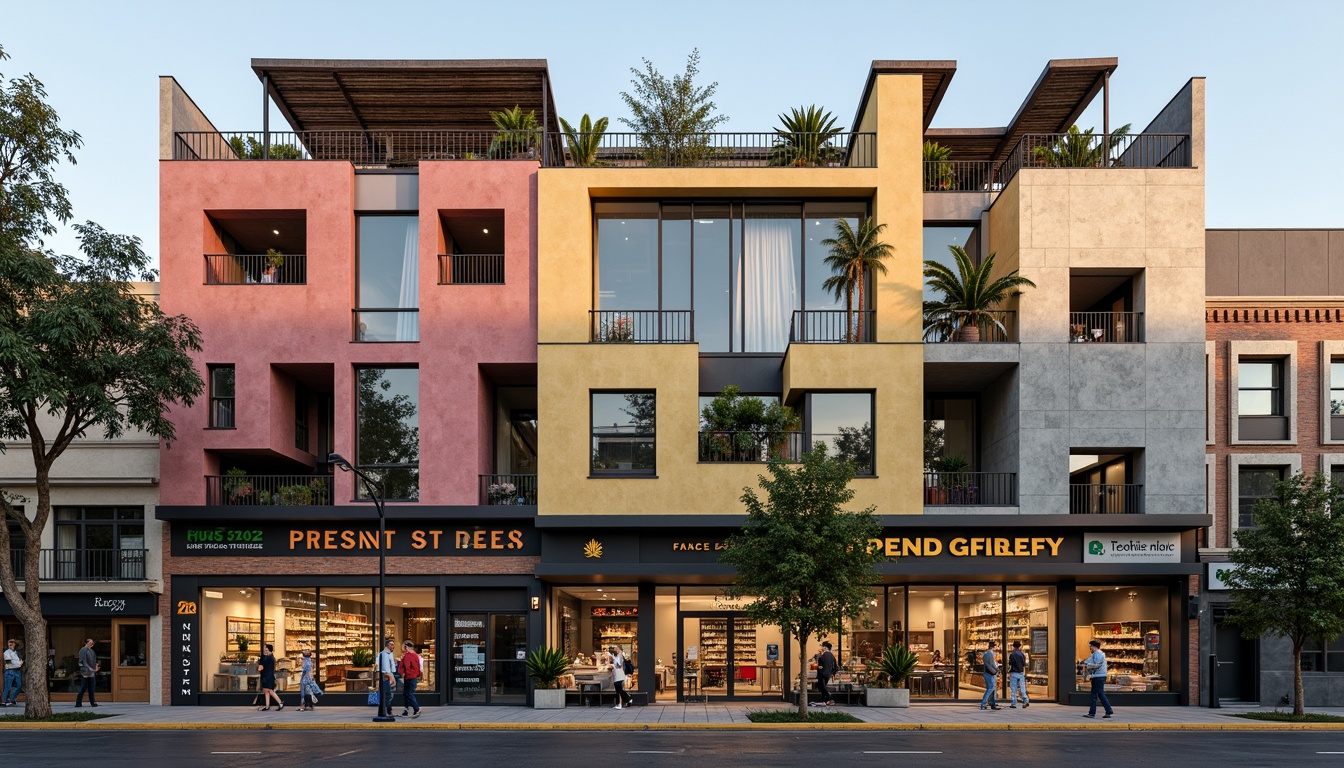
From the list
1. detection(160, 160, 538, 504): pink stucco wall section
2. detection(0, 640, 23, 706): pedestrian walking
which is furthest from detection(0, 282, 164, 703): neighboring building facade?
detection(160, 160, 538, 504): pink stucco wall section

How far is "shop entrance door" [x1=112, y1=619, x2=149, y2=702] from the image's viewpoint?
89.3ft

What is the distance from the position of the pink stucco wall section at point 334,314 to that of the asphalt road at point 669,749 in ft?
26.7

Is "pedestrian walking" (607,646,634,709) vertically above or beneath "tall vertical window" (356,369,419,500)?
beneath

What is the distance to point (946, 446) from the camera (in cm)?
2966

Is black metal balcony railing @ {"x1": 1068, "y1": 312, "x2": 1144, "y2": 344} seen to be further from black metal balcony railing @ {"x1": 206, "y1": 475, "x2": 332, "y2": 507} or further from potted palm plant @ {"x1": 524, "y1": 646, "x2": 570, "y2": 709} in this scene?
black metal balcony railing @ {"x1": 206, "y1": 475, "x2": 332, "y2": 507}

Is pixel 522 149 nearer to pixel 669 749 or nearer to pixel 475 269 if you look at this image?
pixel 475 269

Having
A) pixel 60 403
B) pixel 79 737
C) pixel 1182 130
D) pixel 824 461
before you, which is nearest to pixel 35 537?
pixel 60 403

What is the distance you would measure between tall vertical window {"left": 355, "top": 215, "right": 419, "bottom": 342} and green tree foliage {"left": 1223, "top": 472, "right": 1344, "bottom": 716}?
22021mm

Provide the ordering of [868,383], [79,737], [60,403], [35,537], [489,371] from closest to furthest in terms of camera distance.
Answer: [79,737] < [60,403] < [35,537] < [868,383] < [489,371]

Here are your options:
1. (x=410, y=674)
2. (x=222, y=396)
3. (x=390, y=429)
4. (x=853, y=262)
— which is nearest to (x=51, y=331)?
(x=222, y=396)

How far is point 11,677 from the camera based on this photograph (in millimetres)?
26344

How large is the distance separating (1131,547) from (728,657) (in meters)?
11.0

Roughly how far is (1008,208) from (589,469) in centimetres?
1345

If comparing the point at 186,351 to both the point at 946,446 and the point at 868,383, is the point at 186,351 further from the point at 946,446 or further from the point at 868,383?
the point at 946,446
